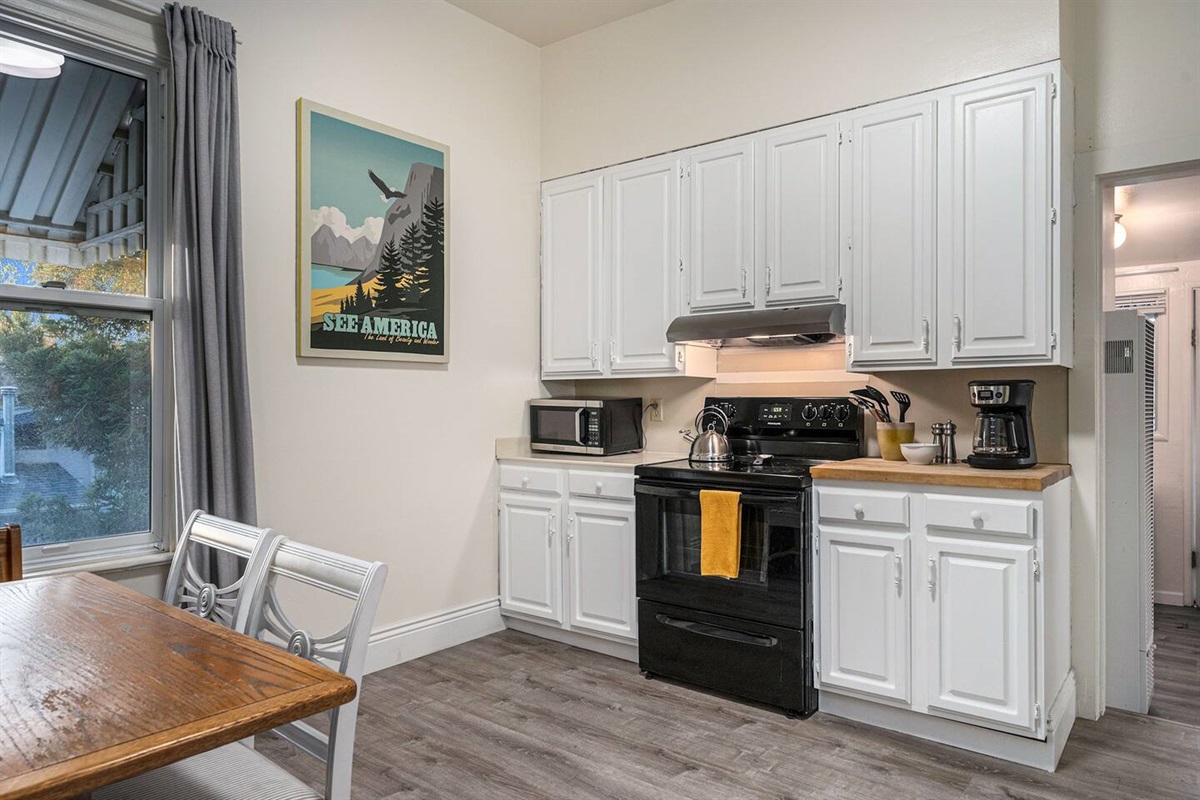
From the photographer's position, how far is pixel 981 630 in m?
2.58

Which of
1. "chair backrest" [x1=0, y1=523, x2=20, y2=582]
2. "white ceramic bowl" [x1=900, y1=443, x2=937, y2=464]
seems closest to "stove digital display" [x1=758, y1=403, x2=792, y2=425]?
"white ceramic bowl" [x1=900, y1=443, x2=937, y2=464]

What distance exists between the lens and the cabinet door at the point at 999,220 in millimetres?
2744

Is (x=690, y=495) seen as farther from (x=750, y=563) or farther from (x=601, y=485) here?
(x=601, y=485)

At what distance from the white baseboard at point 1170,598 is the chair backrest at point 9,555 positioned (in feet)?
19.7

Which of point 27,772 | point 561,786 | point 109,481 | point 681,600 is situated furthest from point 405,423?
→ point 27,772

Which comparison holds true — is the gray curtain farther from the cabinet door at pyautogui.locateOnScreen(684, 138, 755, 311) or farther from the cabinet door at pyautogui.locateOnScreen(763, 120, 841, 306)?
the cabinet door at pyautogui.locateOnScreen(763, 120, 841, 306)

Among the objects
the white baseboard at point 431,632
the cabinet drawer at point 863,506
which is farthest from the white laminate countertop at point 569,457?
the cabinet drawer at point 863,506

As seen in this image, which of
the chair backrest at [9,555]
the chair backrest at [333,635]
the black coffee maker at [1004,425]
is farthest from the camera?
the black coffee maker at [1004,425]

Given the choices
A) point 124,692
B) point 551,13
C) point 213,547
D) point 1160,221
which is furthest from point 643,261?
point 1160,221

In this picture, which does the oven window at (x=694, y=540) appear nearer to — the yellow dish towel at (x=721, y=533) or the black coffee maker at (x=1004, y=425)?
the yellow dish towel at (x=721, y=533)

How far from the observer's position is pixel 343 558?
1486 mm

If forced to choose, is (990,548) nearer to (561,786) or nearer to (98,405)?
(561,786)

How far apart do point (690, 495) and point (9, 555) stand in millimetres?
2246

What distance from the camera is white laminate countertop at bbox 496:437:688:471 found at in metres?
3.60
